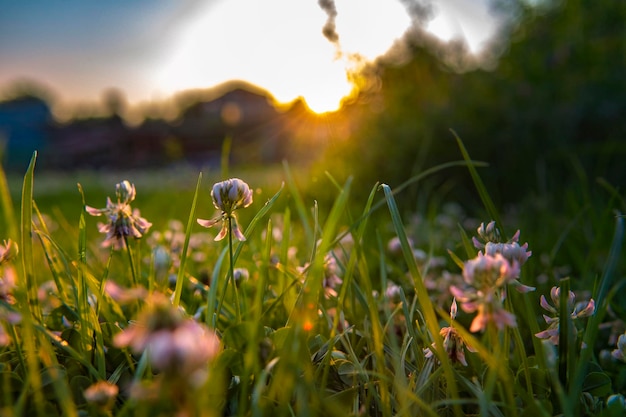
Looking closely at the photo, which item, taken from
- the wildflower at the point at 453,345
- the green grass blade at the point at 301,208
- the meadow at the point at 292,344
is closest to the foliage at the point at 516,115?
the green grass blade at the point at 301,208

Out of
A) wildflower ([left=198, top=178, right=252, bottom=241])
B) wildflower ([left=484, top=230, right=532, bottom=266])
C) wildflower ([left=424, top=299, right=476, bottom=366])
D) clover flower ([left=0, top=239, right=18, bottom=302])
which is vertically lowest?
wildflower ([left=424, top=299, right=476, bottom=366])

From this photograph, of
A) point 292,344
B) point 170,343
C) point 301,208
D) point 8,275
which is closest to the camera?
point 170,343

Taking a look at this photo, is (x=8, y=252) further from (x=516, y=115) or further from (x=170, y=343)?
(x=516, y=115)

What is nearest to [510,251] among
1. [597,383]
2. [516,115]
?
[597,383]

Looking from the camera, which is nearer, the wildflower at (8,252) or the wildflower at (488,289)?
the wildflower at (488,289)

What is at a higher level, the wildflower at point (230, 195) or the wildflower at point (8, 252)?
the wildflower at point (230, 195)

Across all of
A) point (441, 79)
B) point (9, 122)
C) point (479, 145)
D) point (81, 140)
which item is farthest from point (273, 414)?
point (9, 122)

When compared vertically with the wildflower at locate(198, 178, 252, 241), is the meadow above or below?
below

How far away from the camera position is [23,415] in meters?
0.97

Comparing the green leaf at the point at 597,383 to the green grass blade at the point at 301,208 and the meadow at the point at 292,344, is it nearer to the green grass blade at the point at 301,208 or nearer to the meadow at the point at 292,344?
the meadow at the point at 292,344

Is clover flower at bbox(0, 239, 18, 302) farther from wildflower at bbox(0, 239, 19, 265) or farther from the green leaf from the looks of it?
the green leaf

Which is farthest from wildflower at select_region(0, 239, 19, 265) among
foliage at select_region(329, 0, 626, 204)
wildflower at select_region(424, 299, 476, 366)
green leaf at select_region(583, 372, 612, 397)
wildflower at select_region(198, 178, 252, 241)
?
foliage at select_region(329, 0, 626, 204)

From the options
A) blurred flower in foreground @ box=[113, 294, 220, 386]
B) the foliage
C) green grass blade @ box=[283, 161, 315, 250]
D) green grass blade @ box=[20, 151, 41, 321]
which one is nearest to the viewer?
blurred flower in foreground @ box=[113, 294, 220, 386]

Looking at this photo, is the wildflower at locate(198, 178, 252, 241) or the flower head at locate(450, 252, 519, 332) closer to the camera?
the flower head at locate(450, 252, 519, 332)
